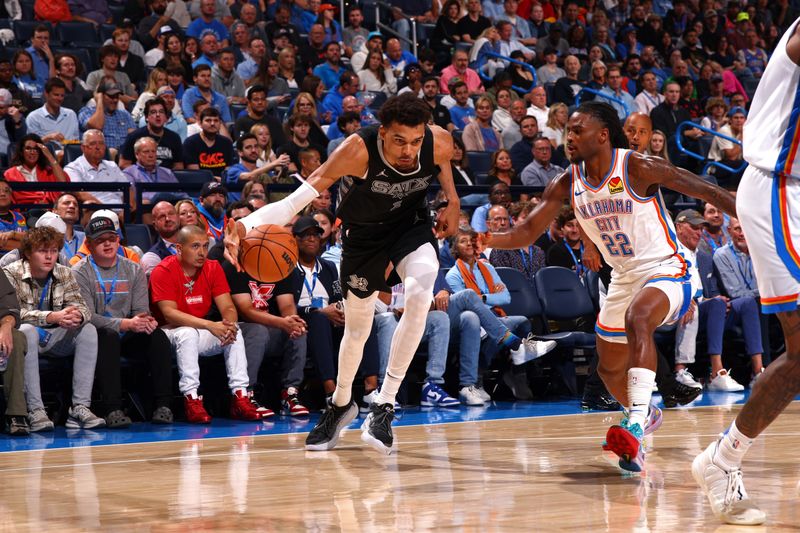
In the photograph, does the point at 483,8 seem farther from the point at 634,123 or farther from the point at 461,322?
the point at 634,123

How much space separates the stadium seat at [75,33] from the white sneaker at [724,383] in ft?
25.1

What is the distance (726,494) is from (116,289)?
4.84 metres

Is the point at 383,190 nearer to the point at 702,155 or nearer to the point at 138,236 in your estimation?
the point at 138,236

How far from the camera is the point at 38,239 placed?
6914mm

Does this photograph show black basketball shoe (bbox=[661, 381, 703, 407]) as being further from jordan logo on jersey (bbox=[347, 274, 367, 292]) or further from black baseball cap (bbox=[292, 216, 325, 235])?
black baseball cap (bbox=[292, 216, 325, 235])

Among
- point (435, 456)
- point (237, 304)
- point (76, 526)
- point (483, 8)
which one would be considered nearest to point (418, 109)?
point (435, 456)

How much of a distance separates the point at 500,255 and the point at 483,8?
7051 mm

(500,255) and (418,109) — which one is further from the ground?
(418,109)

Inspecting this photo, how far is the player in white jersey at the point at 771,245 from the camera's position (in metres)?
3.49

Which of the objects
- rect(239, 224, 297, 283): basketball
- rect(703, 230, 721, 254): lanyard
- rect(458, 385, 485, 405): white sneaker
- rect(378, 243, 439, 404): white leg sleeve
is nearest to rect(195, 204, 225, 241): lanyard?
rect(458, 385, 485, 405): white sneaker

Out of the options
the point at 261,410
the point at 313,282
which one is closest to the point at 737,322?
the point at 313,282

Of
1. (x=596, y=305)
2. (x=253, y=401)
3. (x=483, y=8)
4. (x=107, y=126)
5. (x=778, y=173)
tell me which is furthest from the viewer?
(x=483, y=8)

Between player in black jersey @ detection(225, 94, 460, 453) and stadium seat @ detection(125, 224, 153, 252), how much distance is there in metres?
3.26

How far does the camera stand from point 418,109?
16.7ft
